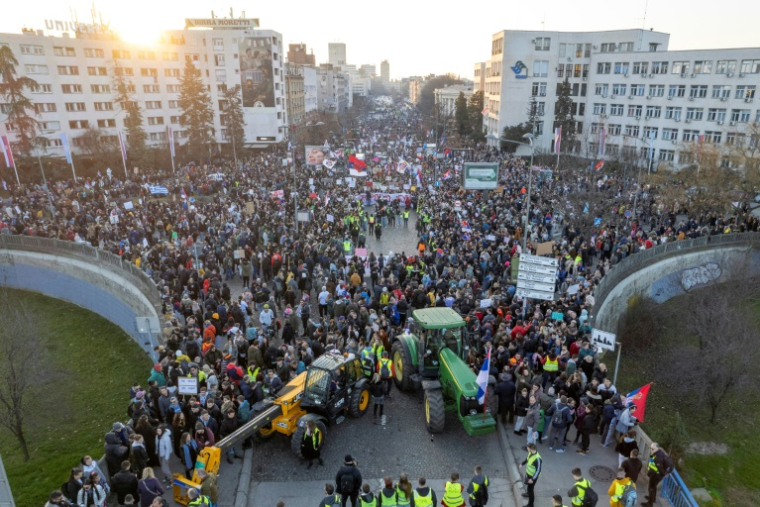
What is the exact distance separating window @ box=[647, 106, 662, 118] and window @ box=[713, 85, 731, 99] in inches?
208

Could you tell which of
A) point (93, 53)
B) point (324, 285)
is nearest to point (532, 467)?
point (324, 285)

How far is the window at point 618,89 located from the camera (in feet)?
187

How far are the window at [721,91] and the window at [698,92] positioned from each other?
92 centimetres

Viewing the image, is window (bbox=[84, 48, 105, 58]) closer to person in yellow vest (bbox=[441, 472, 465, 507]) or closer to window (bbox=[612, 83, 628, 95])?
window (bbox=[612, 83, 628, 95])

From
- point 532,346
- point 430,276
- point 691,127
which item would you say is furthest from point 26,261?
point 691,127

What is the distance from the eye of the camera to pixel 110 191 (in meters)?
34.9

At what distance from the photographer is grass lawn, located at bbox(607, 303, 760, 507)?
11750 millimetres

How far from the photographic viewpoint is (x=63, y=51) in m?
52.7

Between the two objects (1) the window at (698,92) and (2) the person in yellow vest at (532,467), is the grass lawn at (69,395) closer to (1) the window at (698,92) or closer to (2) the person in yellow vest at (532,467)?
(2) the person in yellow vest at (532,467)

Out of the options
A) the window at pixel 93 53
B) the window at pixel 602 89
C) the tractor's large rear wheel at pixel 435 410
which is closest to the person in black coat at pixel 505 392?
the tractor's large rear wheel at pixel 435 410

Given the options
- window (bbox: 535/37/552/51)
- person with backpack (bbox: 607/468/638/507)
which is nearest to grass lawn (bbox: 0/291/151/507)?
person with backpack (bbox: 607/468/638/507)

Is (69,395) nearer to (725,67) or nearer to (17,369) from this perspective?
(17,369)

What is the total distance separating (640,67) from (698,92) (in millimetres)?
7281

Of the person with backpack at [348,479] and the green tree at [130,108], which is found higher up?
the green tree at [130,108]
